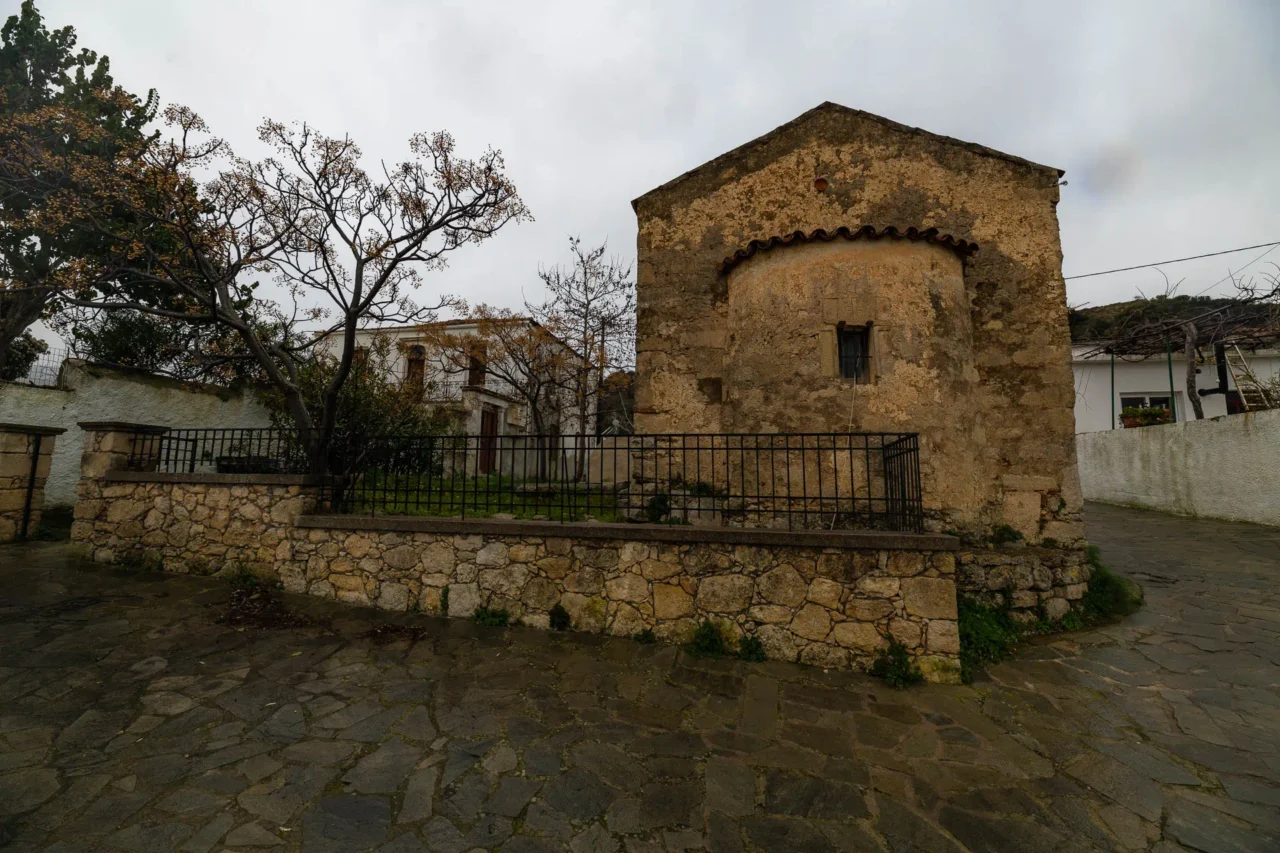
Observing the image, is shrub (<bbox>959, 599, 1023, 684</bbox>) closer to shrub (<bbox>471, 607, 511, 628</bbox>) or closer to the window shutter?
the window shutter

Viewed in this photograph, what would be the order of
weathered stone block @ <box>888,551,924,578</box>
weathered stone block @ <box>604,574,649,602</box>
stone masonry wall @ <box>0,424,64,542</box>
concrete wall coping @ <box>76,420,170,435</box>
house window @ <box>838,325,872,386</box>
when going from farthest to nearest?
stone masonry wall @ <box>0,424,64,542</box>
concrete wall coping @ <box>76,420,170,435</box>
house window @ <box>838,325,872,386</box>
weathered stone block @ <box>604,574,649,602</box>
weathered stone block @ <box>888,551,924,578</box>

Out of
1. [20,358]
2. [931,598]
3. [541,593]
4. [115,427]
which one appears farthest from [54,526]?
[931,598]

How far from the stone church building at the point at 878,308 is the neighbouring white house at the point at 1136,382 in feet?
45.4

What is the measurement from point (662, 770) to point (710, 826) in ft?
1.63

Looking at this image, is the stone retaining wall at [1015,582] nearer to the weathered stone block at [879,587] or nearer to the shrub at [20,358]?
the weathered stone block at [879,587]

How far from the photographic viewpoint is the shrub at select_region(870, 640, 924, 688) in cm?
420

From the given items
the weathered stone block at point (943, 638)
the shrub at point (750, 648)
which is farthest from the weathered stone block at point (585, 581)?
the weathered stone block at point (943, 638)

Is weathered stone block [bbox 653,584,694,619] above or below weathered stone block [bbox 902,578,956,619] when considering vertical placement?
below

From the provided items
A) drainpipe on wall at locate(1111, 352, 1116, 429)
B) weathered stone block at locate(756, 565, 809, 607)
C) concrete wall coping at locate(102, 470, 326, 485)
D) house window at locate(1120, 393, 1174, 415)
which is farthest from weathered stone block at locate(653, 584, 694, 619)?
house window at locate(1120, 393, 1174, 415)

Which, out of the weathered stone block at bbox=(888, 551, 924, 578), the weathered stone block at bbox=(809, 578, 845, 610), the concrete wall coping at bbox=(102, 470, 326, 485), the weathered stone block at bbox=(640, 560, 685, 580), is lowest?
the weathered stone block at bbox=(809, 578, 845, 610)

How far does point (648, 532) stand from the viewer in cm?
480

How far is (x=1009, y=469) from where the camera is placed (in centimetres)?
634

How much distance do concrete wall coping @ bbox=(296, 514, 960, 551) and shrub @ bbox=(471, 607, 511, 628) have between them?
75cm

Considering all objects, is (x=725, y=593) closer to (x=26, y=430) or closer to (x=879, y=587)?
(x=879, y=587)
